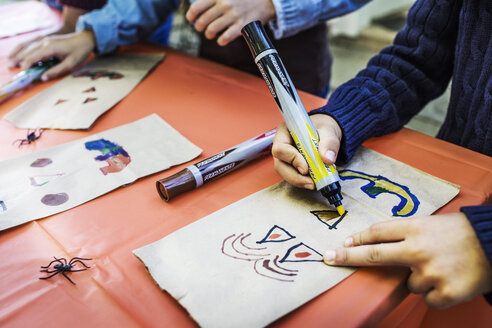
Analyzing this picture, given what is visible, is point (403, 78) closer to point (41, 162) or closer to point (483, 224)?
point (483, 224)

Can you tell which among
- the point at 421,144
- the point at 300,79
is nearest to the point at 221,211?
the point at 421,144

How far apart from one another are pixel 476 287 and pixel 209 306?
0.24 metres

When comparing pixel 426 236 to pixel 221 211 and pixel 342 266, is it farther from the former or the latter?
pixel 221 211

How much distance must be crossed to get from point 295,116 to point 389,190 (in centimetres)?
15

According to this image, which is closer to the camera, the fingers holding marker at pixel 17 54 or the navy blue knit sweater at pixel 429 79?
the navy blue knit sweater at pixel 429 79

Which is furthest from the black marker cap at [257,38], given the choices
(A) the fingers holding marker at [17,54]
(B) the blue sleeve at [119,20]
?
(A) the fingers holding marker at [17,54]

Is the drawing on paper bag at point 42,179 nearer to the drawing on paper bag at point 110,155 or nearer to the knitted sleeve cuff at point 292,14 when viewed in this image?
the drawing on paper bag at point 110,155

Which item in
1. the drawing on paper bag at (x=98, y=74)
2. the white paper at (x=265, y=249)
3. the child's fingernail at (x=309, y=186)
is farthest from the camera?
the drawing on paper bag at (x=98, y=74)

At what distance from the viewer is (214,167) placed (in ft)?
1.59

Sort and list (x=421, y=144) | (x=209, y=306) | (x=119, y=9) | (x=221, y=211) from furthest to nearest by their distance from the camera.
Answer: (x=119, y=9)
(x=421, y=144)
(x=221, y=211)
(x=209, y=306)

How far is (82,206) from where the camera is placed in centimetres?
46

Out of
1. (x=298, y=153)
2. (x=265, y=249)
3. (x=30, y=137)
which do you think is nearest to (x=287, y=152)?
(x=298, y=153)

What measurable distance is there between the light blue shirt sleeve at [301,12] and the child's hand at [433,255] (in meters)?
Answer: 0.44

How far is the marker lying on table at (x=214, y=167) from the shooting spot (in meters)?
0.46
